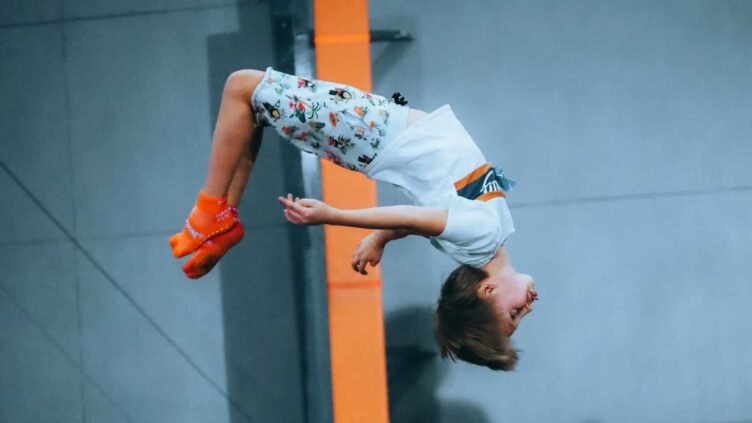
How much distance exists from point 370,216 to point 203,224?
0.47 meters

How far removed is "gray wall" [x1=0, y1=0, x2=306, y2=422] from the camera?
3.21 metres

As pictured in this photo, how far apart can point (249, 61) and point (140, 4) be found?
1.66ft

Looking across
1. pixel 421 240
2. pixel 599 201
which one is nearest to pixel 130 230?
pixel 421 240

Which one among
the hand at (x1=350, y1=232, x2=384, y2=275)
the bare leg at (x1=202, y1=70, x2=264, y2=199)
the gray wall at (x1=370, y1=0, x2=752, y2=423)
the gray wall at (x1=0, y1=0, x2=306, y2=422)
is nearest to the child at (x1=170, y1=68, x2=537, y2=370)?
the bare leg at (x1=202, y1=70, x2=264, y2=199)

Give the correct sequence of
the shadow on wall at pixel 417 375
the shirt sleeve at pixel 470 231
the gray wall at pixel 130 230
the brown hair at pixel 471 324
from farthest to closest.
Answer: the gray wall at pixel 130 230 < the shadow on wall at pixel 417 375 < the brown hair at pixel 471 324 < the shirt sleeve at pixel 470 231

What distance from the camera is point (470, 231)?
221 centimetres

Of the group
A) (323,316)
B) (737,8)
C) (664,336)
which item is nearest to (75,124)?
(323,316)

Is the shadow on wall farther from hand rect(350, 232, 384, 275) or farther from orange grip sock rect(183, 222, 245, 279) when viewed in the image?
orange grip sock rect(183, 222, 245, 279)

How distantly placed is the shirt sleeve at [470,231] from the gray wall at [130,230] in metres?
1.06

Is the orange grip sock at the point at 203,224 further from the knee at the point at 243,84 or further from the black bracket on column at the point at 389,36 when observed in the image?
the black bracket on column at the point at 389,36

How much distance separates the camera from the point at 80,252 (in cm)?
330

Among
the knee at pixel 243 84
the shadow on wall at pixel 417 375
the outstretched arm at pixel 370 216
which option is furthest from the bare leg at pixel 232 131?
the shadow on wall at pixel 417 375

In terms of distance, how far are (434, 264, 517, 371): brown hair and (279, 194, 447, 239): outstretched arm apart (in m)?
0.29

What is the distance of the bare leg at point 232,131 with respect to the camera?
2230mm
